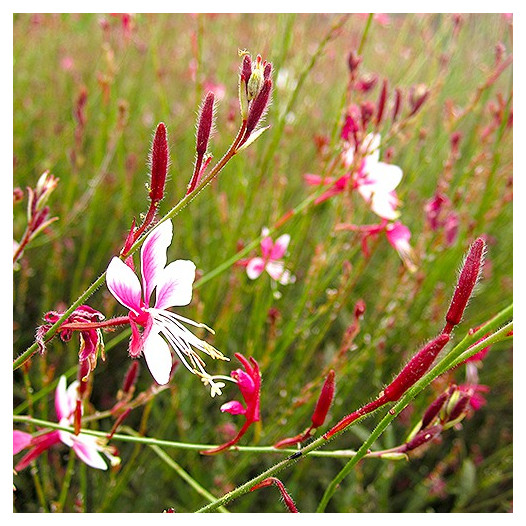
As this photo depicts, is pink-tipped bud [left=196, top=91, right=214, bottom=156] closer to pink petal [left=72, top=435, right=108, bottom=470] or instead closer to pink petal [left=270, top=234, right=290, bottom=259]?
pink petal [left=72, top=435, right=108, bottom=470]

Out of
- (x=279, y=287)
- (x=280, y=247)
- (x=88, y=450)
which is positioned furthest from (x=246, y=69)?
(x=279, y=287)

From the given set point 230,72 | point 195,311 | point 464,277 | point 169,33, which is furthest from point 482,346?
point 169,33

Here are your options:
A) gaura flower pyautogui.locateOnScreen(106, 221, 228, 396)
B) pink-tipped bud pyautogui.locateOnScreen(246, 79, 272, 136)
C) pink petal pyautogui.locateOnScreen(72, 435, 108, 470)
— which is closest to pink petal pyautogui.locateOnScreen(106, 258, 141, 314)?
gaura flower pyautogui.locateOnScreen(106, 221, 228, 396)

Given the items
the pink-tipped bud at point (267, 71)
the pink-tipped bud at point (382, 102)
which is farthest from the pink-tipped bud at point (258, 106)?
the pink-tipped bud at point (382, 102)

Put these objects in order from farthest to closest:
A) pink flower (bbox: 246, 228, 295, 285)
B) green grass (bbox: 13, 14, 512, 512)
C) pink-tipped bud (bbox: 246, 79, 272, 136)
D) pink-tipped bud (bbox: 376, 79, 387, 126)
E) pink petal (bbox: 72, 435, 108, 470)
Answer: green grass (bbox: 13, 14, 512, 512), pink flower (bbox: 246, 228, 295, 285), pink-tipped bud (bbox: 376, 79, 387, 126), pink petal (bbox: 72, 435, 108, 470), pink-tipped bud (bbox: 246, 79, 272, 136)

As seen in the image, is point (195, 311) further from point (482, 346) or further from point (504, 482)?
point (504, 482)

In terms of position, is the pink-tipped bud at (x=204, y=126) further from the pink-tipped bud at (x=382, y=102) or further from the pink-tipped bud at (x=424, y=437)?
the pink-tipped bud at (x=382, y=102)
